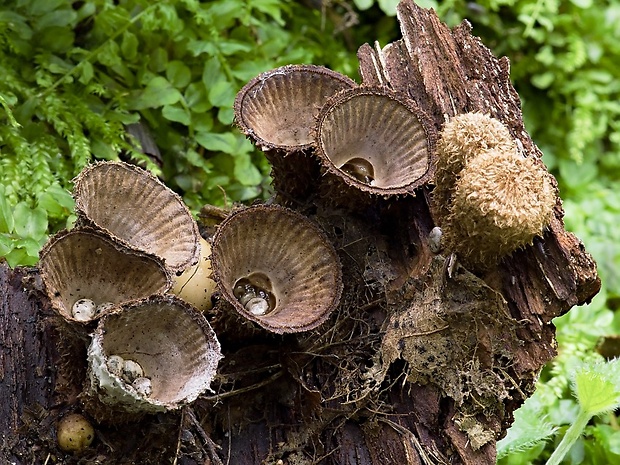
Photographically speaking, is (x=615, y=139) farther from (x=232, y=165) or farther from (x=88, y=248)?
(x=88, y=248)

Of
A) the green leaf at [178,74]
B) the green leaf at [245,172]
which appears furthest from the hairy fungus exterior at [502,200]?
the green leaf at [178,74]

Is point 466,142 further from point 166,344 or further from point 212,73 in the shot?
point 212,73

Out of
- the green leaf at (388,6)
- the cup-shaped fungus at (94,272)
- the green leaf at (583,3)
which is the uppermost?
the green leaf at (583,3)

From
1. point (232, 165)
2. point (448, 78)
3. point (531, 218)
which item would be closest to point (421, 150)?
point (448, 78)

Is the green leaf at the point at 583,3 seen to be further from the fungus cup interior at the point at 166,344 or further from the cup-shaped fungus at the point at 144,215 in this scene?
the fungus cup interior at the point at 166,344

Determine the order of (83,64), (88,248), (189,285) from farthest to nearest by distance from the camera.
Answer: (83,64)
(189,285)
(88,248)

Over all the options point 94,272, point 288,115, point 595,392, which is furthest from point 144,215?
point 595,392
